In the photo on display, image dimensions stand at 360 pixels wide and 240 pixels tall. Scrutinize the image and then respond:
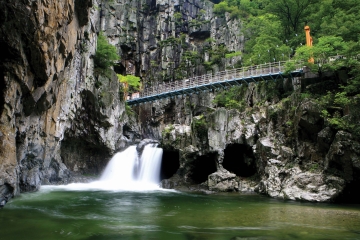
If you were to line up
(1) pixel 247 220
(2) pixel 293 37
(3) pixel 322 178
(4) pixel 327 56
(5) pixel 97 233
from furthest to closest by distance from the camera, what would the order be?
(2) pixel 293 37 → (4) pixel 327 56 → (3) pixel 322 178 → (1) pixel 247 220 → (5) pixel 97 233

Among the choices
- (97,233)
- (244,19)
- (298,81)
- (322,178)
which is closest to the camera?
(97,233)

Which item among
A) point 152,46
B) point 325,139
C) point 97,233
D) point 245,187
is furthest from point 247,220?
point 152,46

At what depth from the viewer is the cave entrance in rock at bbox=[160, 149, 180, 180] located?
24719mm

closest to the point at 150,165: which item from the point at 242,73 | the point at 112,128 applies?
the point at 112,128

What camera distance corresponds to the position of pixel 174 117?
121ft

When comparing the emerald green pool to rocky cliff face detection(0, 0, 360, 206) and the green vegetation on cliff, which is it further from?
the green vegetation on cliff

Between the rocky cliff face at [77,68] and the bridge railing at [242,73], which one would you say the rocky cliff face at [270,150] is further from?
the rocky cliff face at [77,68]

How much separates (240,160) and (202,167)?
2.95 metres

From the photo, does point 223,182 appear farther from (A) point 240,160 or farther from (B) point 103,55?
(B) point 103,55

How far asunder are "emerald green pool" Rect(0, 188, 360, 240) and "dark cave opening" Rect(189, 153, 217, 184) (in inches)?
327

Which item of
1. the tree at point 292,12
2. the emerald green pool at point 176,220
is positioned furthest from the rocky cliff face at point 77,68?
the tree at point 292,12

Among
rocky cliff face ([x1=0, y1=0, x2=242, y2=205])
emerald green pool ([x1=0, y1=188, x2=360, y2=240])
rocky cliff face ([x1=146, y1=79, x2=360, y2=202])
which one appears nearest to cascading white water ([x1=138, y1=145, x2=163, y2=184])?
rocky cliff face ([x1=146, y1=79, x2=360, y2=202])

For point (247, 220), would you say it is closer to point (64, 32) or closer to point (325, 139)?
point (325, 139)

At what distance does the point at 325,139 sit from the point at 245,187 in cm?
577
